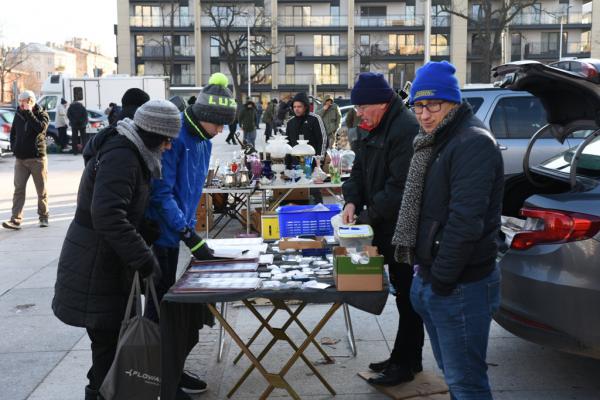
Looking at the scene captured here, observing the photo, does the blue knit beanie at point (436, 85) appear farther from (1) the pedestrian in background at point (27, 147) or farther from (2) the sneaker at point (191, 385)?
(1) the pedestrian in background at point (27, 147)

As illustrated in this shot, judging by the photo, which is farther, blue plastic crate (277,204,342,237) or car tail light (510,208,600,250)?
blue plastic crate (277,204,342,237)

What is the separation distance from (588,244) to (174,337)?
218cm

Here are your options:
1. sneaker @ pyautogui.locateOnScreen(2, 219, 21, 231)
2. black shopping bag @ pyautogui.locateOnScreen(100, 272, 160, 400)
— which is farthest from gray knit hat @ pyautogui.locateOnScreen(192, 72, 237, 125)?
sneaker @ pyautogui.locateOnScreen(2, 219, 21, 231)

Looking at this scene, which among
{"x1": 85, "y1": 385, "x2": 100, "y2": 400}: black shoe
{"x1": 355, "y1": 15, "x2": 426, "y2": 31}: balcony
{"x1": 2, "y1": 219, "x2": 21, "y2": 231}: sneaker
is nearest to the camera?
{"x1": 85, "y1": 385, "x2": 100, "y2": 400}: black shoe

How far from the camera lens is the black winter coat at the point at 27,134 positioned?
9.70m

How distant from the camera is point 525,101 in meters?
8.96

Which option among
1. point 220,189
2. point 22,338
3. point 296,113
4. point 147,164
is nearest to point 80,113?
point 296,113

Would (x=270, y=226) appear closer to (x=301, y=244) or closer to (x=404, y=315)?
(x=301, y=244)

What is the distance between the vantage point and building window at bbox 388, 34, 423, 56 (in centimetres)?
5734

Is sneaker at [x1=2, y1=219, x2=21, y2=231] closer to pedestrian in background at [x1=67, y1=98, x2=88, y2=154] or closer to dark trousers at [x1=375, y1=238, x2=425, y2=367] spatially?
dark trousers at [x1=375, y1=238, x2=425, y2=367]

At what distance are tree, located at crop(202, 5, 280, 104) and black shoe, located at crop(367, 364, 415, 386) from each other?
1993 inches

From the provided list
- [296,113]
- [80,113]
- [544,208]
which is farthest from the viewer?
[80,113]

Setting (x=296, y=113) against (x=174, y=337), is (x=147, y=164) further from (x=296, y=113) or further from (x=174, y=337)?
(x=296, y=113)

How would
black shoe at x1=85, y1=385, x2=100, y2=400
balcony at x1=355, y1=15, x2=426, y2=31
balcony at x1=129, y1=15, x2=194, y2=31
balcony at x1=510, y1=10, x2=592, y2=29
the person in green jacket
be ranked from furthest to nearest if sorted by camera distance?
balcony at x1=129, y1=15, x2=194, y2=31, balcony at x1=355, y1=15, x2=426, y2=31, balcony at x1=510, y1=10, x2=592, y2=29, the person in green jacket, black shoe at x1=85, y1=385, x2=100, y2=400
